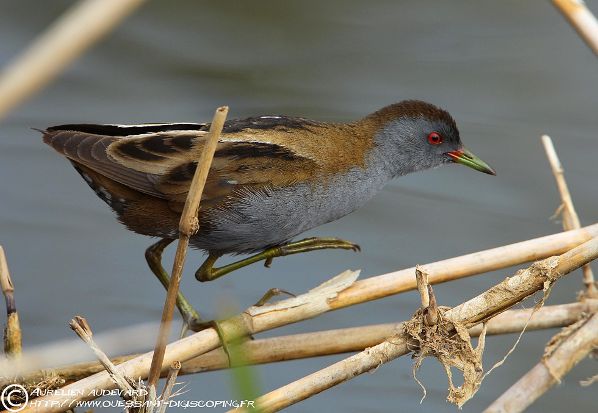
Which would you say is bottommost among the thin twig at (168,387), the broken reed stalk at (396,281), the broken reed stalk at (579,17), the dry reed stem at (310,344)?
the thin twig at (168,387)

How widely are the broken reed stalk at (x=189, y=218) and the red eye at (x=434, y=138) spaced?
169cm

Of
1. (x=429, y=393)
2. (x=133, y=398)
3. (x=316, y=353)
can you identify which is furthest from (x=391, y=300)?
(x=133, y=398)

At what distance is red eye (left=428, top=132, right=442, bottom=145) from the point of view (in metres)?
4.25

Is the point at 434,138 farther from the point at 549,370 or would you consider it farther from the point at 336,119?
the point at 336,119

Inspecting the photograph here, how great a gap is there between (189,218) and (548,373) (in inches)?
46.9

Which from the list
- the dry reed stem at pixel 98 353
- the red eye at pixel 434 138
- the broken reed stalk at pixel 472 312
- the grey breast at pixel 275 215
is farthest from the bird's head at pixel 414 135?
the dry reed stem at pixel 98 353

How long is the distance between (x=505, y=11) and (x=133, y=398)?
4.92 metres

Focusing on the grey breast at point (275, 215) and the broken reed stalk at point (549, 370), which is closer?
the broken reed stalk at point (549, 370)

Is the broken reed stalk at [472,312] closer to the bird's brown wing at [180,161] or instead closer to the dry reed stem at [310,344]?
the dry reed stem at [310,344]

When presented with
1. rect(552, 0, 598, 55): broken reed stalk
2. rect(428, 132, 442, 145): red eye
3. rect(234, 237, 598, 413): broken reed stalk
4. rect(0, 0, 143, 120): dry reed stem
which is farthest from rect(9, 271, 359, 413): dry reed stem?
rect(552, 0, 598, 55): broken reed stalk

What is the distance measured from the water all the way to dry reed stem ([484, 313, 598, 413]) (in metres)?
1.44

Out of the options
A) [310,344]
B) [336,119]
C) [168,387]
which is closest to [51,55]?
[168,387]

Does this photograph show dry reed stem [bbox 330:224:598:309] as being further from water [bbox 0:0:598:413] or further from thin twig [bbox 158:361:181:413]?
water [bbox 0:0:598:413]

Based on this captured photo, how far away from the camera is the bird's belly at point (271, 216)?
146 inches
